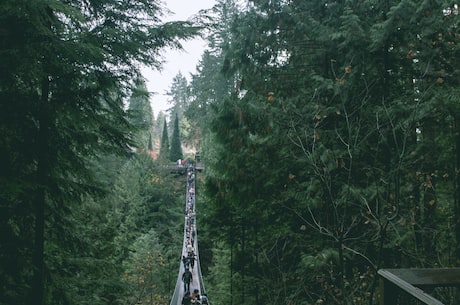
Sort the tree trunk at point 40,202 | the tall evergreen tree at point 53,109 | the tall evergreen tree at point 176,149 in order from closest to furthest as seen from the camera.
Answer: the tall evergreen tree at point 53,109 → the tree trunk at point 40,202 → the tall evergreen tree at point 176,149

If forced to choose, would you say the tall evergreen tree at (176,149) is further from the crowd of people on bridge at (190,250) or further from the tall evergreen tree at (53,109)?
the tall evergreen tree at (53,109)

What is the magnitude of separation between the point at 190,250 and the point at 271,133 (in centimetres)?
1198

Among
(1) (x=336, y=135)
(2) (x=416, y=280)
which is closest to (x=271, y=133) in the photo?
(1) (x=336, y=135)

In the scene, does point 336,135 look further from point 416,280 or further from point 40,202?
point 416,280

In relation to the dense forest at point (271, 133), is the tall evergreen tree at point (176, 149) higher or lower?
higher

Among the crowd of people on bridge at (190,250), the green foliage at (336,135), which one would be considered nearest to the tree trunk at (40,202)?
the green foliage at (336,135)

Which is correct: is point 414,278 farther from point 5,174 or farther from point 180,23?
point 180,23

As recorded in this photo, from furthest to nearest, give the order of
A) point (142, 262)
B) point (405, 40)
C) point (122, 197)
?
point (122, 197)
point (142, 262)
point (405, 40)

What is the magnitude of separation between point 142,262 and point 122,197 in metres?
8.05

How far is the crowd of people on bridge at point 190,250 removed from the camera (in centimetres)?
1050

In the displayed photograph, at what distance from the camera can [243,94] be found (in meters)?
7.71

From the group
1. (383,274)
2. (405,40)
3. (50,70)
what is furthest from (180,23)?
(383,274)

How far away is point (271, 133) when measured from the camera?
6273 mm

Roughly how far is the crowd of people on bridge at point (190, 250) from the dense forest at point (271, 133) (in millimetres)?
2702
